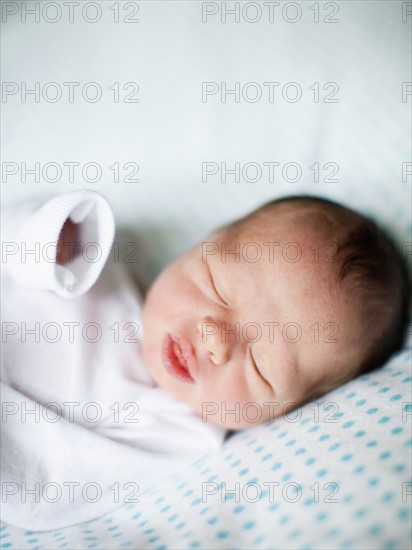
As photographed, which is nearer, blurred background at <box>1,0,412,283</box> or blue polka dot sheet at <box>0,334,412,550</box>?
blue polka dot sheet at <box>0,334,412,550</box>

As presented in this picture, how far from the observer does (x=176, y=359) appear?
108cm

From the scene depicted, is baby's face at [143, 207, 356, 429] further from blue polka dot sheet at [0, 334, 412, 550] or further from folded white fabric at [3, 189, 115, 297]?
folded white fabric at [3, 189, 115, 297]

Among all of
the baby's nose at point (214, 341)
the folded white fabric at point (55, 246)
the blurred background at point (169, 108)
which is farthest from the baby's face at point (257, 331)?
the blurred background at point (169, 108)

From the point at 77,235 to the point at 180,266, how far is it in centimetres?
23

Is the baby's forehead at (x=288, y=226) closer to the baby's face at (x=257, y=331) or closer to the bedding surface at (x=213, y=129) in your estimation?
the baby's face at (x=257, y=331)

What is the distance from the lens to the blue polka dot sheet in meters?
0.77

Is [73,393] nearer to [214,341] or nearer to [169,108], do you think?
[214,341]

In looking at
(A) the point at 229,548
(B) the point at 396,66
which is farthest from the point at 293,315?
(B) the point at 396,66

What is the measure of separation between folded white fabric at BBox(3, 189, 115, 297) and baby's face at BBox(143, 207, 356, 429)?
165 mm

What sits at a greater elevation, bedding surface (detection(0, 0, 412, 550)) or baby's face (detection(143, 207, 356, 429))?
bedding surface (detection(0, 0, 412, 550))

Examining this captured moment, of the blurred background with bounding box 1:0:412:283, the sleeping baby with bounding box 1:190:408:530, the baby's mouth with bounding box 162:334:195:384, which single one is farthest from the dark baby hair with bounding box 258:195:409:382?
the baby's mouth with bounding box 162:334:195:384

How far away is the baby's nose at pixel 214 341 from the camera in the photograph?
991 millimetres

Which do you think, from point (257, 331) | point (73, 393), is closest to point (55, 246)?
point (73, 393)

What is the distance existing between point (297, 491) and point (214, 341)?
0.90 ft
